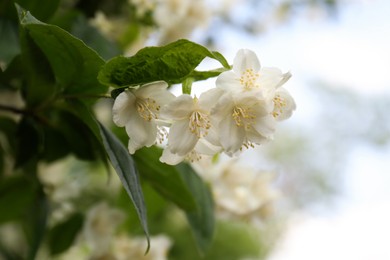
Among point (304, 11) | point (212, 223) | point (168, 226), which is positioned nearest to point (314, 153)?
point (304, 11)

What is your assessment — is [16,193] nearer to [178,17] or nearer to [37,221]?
[37,221]

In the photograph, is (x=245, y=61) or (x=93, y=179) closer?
(x=245, y=61)

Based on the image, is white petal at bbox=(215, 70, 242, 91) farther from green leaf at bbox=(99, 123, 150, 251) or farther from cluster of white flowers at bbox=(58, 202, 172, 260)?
cluster of white flowers at bbox=(58, 202, 172, 260)

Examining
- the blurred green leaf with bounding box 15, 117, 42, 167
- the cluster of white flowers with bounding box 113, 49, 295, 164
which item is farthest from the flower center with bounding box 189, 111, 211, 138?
the blurred green leaf with bounding box 15, 117, 42, 167

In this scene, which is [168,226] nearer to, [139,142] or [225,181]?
[225,181]

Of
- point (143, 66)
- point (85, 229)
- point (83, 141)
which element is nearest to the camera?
point (143, 66)

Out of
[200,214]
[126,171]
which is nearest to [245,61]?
[126,171]
